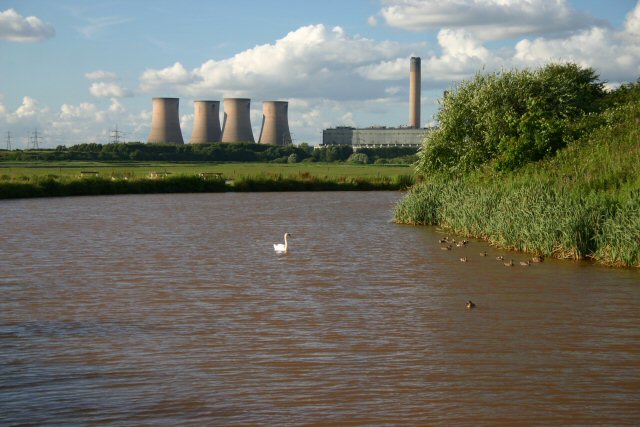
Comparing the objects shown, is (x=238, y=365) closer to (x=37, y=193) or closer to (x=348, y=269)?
(x=348, y=269)

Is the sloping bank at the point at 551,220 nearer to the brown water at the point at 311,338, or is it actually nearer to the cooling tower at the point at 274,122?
the brown water at the point at 311,338

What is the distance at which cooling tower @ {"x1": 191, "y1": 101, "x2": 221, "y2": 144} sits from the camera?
94000 mm

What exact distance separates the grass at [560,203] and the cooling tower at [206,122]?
67.2 m

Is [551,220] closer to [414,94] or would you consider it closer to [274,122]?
[274,122]

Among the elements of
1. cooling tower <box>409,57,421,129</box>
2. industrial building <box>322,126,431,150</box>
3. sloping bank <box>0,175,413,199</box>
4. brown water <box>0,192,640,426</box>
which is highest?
cooling tower <box>409,57,421,129</box>

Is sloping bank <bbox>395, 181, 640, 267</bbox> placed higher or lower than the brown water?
higher

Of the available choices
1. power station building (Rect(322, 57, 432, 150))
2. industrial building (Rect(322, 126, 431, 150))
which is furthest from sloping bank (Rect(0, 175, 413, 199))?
industrial building (Rect(322, 126, 431, 150))

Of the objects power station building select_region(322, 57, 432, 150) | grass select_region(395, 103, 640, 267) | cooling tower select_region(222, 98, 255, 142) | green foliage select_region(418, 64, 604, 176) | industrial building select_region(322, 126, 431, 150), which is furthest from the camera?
industrial building select_region(322, 126, 431, 150)

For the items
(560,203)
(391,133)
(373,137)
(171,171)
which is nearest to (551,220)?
(560,203)

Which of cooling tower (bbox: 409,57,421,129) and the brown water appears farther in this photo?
cooling tower (bbox: 409,57,421,129)

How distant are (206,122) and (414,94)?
92.1 ft

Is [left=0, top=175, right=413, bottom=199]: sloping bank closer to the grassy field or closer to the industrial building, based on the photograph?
the grassy field

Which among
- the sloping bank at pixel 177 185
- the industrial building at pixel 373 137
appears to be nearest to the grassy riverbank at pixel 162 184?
the sloping bank at pixel 177 185

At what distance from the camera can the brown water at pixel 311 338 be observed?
806 centimetres
